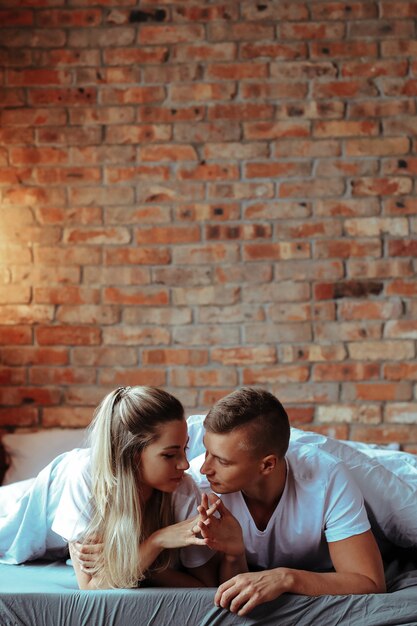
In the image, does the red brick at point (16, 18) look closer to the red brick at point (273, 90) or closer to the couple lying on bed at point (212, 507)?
the red brick at point (273, 90)

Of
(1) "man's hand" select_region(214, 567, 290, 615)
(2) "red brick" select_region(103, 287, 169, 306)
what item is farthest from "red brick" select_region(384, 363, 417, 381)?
(1) "man's hand" select_region(214, 567, 290, 615)

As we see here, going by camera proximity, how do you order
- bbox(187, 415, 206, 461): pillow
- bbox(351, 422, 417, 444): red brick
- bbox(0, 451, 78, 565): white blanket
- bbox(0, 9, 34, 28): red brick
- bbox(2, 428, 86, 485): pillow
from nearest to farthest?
1. bbox(0, 451, 78, 565): white blanket
2. bbox(187, 415, 206, 461): pillow
3. bbox(2, 428, 86, 485): pillow
4. bbox(351, 422, 417, 444): red brick
5. bbox(0, 9, 34, 28): red brick

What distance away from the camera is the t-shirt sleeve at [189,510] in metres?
2.02

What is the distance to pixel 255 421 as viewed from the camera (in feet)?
6.45

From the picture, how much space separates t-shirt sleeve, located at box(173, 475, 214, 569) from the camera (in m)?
2.02

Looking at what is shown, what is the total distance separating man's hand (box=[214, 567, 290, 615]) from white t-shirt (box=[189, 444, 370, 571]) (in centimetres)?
23

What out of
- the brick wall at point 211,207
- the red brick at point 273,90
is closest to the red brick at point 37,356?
the brick wall at point 211,207

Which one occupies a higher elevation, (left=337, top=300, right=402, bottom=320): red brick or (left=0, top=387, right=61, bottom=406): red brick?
(left=337, top=300, right=402, bottom=320): red brick

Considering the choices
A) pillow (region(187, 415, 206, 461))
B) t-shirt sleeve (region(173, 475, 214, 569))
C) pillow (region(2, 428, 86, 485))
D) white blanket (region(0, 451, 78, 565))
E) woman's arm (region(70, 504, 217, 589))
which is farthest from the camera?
pillow (region(2, 428, 86, 485))

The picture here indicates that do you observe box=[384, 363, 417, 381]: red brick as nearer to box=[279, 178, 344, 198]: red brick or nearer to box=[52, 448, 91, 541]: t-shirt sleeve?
box=[279, 178, 344, 198]: red brick

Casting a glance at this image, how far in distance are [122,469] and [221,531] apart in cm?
29

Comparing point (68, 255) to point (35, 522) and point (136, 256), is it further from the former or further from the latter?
point (35, 522)

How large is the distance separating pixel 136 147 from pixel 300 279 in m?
0.89

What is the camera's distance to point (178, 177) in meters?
3.31
